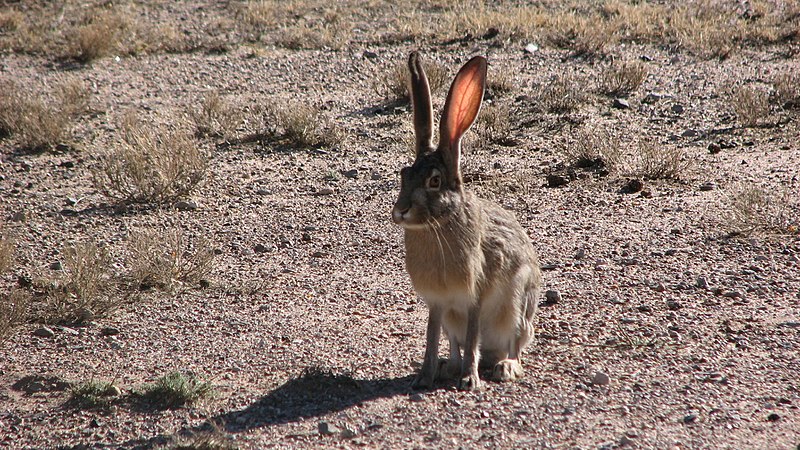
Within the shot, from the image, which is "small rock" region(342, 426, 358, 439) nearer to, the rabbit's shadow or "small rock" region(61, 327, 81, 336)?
the rabbit's shadow

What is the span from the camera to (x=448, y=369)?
5121 millimetres

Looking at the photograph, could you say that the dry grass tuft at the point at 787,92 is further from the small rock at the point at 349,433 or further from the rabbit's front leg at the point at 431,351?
the small rock at the point at 349,433

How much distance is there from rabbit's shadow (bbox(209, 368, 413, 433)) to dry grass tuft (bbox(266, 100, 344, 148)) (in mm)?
4836

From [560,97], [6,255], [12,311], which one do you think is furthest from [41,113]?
[560,97]

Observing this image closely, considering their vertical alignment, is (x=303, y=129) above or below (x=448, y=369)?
above

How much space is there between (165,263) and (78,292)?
675mm

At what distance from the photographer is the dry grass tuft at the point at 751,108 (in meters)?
9.69

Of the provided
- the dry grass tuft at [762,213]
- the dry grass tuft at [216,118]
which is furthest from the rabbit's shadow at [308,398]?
the dry grass tuft at [216,118]

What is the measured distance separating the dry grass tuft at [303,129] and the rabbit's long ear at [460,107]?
4.93m

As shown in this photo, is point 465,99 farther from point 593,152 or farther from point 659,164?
point 593,152

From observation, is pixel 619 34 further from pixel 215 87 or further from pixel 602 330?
pixel 602 330

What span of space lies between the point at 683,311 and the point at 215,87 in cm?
773

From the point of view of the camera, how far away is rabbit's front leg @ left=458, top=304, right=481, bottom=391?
492cm

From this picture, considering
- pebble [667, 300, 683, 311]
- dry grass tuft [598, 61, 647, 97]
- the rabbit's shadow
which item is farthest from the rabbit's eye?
dry grass tuft [598, 61, 647, 97]
